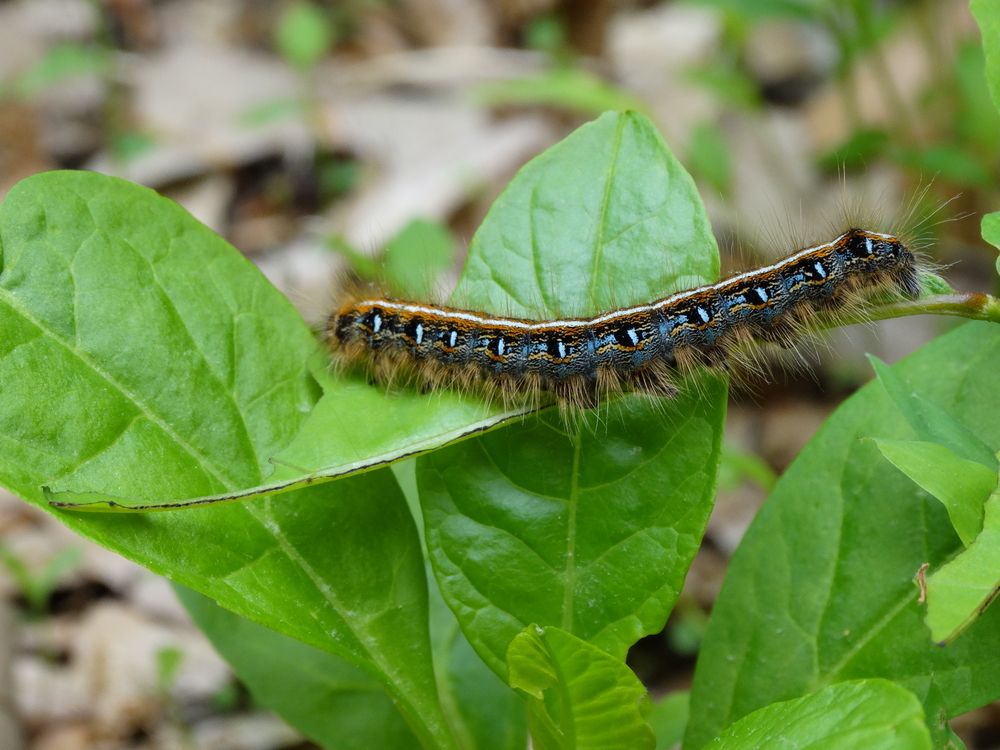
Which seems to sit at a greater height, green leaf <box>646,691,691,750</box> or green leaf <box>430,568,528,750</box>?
green leaf <box>430,568,528,750</box>

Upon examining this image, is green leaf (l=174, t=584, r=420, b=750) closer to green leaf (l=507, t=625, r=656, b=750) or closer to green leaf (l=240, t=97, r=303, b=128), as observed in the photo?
→ green leaf (l=507, t=625, r=656, b=750)

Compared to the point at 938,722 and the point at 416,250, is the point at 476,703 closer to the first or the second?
→ the point at 938,722

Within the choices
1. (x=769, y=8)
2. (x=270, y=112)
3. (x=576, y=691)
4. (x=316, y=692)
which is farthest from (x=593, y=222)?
(x=270, y=112)

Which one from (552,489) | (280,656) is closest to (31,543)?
(280,656)

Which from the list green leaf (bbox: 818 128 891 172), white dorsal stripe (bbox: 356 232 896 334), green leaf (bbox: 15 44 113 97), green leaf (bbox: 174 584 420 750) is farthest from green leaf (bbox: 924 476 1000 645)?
green leaf (bbox: 15 44 113 97)

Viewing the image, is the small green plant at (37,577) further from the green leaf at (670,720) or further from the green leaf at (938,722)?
the green leaf at (938,722)

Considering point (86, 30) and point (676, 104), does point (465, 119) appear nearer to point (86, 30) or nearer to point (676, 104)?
point (676, 104)
